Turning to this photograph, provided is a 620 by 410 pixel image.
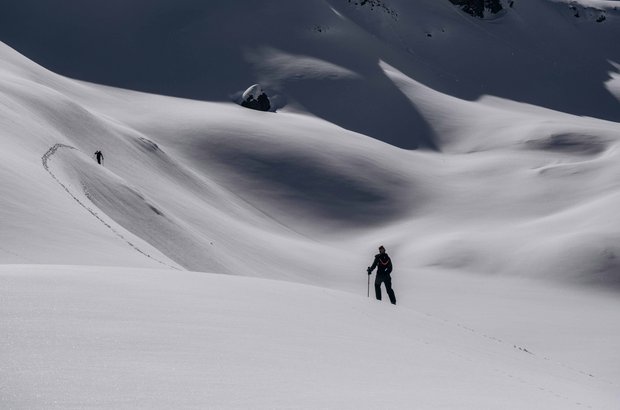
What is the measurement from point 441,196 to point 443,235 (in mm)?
8841

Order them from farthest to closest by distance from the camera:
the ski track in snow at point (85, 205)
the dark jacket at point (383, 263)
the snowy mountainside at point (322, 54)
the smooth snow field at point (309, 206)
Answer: the snowy mountainside at point (322, 54)
the ski track in snow at point (85, 205)
the dark jacket at point (383, 263)
the smooth snow field at point (309, 206)

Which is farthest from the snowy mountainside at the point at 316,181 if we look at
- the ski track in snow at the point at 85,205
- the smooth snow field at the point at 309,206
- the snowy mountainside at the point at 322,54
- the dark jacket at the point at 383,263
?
the dark jacket at the point at 383,263

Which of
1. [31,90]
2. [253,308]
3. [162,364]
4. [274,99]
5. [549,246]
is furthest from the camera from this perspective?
[274,99]

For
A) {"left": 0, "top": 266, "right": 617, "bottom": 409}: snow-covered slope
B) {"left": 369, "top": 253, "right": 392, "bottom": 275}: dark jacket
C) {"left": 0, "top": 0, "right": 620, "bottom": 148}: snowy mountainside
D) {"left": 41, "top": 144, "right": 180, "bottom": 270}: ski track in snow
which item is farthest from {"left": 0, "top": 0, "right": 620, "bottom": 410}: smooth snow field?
{"left": 369, "top": 253, "right": 392, "bottom": 275}: dark jacket

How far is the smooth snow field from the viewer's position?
30.2ft

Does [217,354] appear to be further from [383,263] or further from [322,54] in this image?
[322,54]

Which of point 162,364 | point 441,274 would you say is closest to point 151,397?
point 162,364

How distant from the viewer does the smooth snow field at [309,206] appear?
922 cm

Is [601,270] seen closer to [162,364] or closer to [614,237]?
[614,237]

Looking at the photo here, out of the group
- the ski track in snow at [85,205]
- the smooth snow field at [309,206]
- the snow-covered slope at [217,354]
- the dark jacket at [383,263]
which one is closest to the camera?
the snow-covered slope at [217,354]

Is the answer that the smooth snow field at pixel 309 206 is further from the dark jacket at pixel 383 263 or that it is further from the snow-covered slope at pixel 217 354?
the dark jacket at pixel 383 263

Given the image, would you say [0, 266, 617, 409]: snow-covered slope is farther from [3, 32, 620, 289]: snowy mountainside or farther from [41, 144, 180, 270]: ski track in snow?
[3, 32, 620, 289]: snowy mountainside

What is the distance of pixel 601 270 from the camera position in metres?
42.8

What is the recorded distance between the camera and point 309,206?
57719mm
